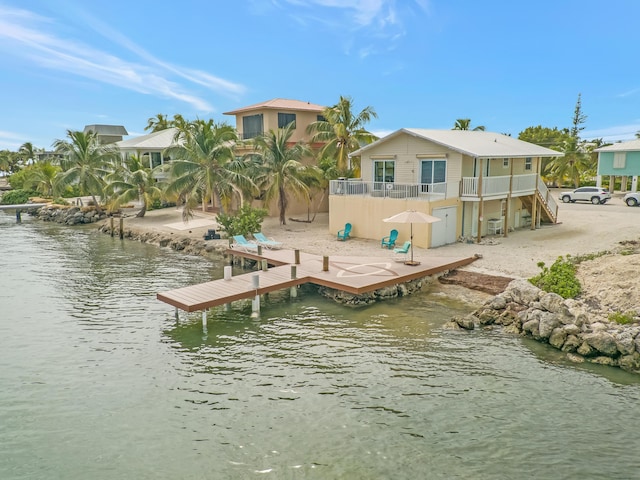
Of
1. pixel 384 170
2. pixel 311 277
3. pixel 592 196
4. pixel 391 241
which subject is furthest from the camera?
pixel 592 196

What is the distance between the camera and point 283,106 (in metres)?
34.5

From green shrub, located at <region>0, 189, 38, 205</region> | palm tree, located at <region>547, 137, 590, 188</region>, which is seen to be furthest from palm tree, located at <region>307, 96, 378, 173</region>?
green shrub, located at <region>0, 189, 38, 205</region>

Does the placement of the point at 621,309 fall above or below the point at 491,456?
above

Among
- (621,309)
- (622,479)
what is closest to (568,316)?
(621,309)

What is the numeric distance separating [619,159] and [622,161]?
0.99ft

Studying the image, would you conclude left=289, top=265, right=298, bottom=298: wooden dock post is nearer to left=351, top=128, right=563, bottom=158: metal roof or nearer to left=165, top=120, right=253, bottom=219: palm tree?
left=351, top=128, right=563, bottom=158: metal roof

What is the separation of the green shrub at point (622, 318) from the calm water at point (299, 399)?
7.74 feet

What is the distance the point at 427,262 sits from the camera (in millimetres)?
19781

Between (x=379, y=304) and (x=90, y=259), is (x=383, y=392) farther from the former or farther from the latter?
(x=90, y=259)

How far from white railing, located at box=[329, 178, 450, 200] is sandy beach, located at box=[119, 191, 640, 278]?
2529 mm

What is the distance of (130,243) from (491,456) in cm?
2740

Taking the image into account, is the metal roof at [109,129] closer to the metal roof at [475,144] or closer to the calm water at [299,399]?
the metal roof at [475,144]

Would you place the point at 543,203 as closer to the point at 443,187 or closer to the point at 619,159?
the point at 443,187

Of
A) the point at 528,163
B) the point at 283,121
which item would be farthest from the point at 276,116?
the point at 528,163
